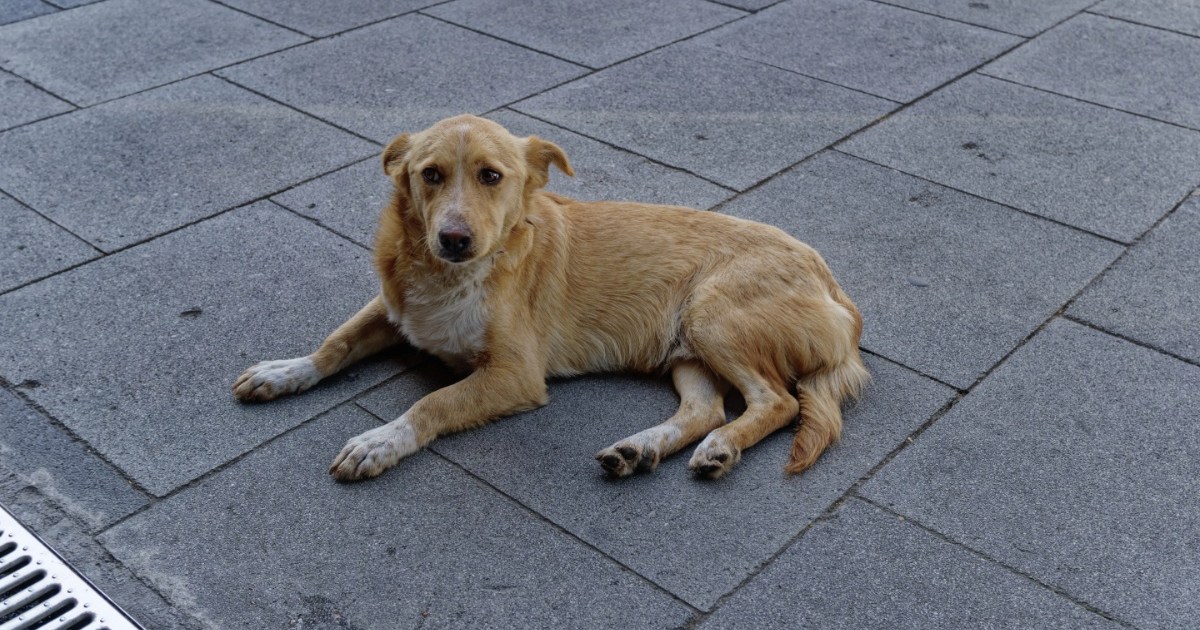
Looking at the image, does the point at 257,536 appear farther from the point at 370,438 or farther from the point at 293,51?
the point at 293,51

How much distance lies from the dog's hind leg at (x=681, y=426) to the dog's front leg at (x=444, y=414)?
469 mm

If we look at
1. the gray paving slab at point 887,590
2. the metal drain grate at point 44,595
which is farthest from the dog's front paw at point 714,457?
the metal drain grate at point 44,595

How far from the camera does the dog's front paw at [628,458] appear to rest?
3.80m

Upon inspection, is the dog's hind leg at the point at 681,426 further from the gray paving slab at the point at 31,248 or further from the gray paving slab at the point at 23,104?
the gray paving slab at the point at 23,104

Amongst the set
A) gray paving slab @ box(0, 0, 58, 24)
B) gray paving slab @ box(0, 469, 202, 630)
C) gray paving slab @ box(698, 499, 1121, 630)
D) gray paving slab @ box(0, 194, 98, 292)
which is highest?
gray paving slab @ box(0, 0, 58, 24)

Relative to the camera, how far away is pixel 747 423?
13.1ft

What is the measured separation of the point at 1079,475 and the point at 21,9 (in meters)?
7.42

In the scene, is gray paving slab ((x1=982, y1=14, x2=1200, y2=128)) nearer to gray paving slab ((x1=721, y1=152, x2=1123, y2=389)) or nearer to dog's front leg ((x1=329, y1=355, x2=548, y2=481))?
gray paving slab ((x1=721, y1=152, x2=1123, y2=389))

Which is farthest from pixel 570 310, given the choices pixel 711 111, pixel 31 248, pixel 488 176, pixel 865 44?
pixel 865 44

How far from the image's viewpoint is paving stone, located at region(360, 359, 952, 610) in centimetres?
353

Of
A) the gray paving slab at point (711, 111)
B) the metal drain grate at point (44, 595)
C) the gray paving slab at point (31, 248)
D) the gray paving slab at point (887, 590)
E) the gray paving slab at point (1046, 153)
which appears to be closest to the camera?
the metal drain grate at point (44, 595)

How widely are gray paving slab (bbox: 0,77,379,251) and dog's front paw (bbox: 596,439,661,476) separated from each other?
266cm

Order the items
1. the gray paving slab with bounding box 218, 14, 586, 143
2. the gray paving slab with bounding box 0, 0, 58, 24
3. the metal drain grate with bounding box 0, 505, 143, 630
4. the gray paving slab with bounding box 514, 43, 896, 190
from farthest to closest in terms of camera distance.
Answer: the gray paving slab with bounding box 0, 0, 58, 24
the gray paving slab with bounding box 218, 14, 586, 143
the gray paving slab with bounding box 514, 43, 896, 190
the metal drain grate with bounding box 0, 505, 143, 630

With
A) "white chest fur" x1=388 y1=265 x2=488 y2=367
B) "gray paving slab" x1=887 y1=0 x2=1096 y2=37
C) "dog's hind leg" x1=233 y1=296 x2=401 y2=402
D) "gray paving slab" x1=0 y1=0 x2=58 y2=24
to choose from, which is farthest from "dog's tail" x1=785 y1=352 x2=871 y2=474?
"gray paving slab" x1=0 y1=0 x2=58 y2=24
